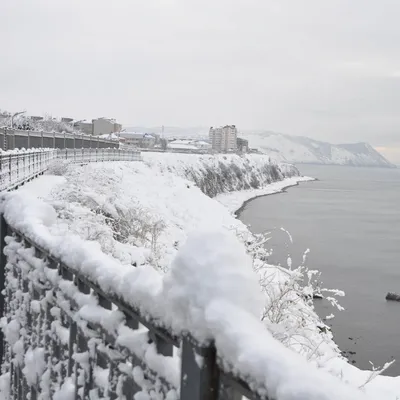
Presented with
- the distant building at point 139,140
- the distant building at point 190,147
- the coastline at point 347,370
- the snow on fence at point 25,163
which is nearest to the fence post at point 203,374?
the coastline at point 347,370

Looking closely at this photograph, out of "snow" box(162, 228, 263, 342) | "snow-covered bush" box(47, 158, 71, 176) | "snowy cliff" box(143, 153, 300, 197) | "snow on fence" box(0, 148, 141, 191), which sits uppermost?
"snow" box(162, 228, 263, 342)

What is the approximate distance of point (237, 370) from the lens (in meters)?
1.44

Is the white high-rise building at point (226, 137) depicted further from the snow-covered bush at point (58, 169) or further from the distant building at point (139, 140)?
the snow-covered bush at point (58, 169)

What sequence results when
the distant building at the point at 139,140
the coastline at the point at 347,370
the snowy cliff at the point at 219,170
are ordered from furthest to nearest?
the distant building at the point at 139,140 → the snowy cliff at the point at 219,170 → the coastline at the point at 347,370

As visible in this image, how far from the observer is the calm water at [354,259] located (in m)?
15.9

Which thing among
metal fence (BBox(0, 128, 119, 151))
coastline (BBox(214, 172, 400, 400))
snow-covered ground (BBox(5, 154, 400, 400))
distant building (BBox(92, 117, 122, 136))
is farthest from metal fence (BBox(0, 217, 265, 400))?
distant building (BBox(92, 117, 122, 136))

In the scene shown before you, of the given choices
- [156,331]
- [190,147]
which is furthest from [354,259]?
[190,147]

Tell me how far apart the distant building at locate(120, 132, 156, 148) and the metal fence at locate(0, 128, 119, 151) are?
223ft

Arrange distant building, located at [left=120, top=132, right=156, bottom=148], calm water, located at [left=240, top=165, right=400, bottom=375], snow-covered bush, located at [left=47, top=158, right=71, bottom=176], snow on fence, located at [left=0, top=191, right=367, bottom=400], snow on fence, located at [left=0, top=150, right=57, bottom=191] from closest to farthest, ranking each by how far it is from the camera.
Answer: snow on fence, located at [left=0, top=191, right=367, bottom=400], snow on fence, located at [left=0, top=150, right=57, bottom=191], calm water, located at [left=240, top=165, right=400, bottom=375], snow-covered bush, located at [left=47, top=158, right=71, bottom=176], distant building, located at [left=120, top=132, right=156, bottom=148]

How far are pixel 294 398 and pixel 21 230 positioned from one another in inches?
131

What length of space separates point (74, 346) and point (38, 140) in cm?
3084

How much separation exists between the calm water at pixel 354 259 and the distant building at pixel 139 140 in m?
67.4

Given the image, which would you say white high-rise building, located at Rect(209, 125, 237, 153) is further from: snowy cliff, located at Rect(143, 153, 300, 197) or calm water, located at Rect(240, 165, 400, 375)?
calm water, located at Rect(240, 165, 400, 375)

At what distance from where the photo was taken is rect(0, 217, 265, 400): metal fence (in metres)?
1.65
